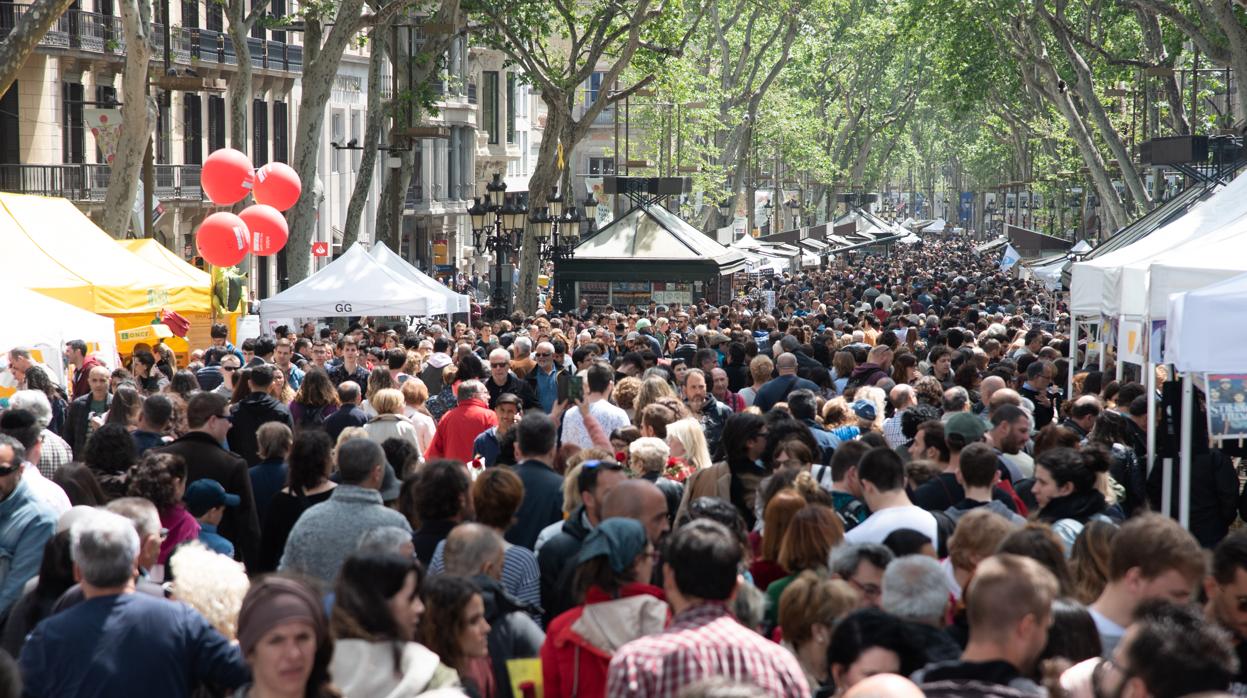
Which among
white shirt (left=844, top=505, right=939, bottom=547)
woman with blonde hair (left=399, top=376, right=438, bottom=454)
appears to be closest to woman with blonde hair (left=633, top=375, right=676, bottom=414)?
woman with blonde hair (left=399, top=376, right=438, bottom=454)

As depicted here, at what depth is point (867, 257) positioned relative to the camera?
79.6 metres

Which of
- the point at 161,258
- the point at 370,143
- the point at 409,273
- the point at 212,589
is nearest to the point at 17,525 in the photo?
the point at 212,589

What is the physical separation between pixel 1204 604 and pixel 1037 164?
Answer: 64.6m

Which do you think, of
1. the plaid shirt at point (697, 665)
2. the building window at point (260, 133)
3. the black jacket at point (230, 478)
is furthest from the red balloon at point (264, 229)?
the building window at point (260, 133)

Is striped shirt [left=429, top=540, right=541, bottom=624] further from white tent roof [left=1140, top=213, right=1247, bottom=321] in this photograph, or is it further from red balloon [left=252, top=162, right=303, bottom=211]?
red balloon [left=252, top=162, right=303, bottom=211]

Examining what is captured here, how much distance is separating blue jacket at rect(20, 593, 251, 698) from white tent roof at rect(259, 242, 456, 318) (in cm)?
1353

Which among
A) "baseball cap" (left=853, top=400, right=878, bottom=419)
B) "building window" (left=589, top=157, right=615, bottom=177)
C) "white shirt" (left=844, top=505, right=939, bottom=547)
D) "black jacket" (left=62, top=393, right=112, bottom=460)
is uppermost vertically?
"building window" (left=589, top=157, right=615, bottom=177)

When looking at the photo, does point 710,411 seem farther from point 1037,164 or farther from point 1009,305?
point 1037,164

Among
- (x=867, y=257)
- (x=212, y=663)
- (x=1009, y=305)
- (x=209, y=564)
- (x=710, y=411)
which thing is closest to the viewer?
(x=212, y=663)

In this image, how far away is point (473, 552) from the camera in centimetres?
535

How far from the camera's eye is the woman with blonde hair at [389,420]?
9516 millimetres

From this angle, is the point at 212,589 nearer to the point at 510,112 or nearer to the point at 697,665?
the point at 697,665

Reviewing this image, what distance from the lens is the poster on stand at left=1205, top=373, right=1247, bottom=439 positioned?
8578mm

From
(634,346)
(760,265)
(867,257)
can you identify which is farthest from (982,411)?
(867,257)
